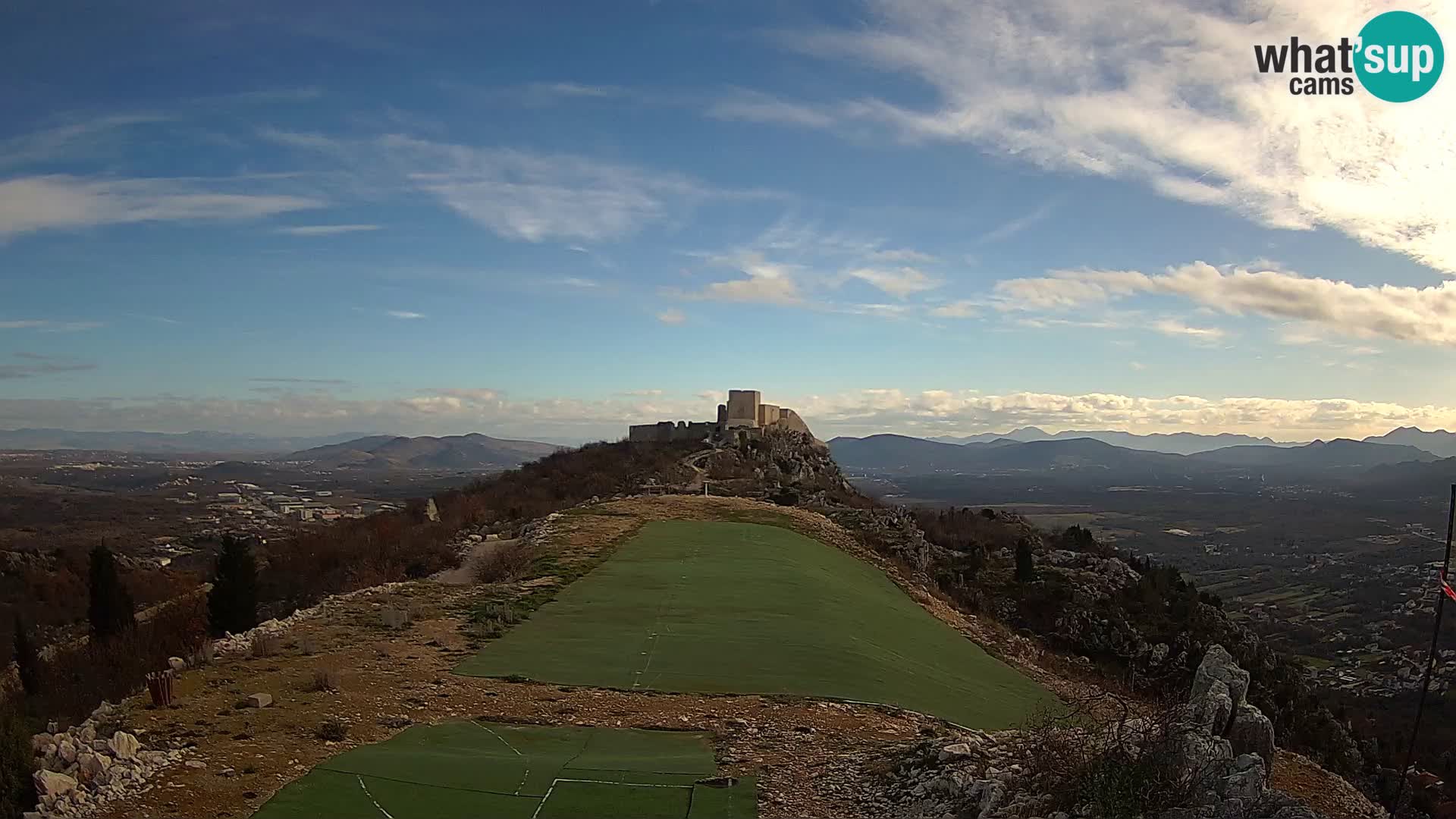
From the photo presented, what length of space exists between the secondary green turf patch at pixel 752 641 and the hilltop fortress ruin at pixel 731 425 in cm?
4033

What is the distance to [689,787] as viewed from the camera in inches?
341

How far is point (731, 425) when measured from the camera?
2603 inches

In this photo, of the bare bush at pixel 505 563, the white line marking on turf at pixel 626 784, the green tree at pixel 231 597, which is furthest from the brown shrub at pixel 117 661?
the white line marking on turf at pixel 626 784

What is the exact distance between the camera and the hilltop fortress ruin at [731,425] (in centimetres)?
6531

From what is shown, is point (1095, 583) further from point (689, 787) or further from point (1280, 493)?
point (1280, 493)

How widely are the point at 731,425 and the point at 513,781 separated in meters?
57.6

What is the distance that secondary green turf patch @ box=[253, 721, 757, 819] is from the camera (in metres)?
Answer: 7.95

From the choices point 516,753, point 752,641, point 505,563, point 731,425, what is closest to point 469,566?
point 505,563

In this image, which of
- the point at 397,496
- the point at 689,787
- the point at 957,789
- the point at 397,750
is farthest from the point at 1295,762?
the point at 397,496

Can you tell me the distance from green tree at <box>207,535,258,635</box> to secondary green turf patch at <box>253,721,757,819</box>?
972 cm

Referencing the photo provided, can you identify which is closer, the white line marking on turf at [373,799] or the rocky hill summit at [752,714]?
the rocky hill summit at [752,714]

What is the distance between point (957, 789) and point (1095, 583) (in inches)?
1277

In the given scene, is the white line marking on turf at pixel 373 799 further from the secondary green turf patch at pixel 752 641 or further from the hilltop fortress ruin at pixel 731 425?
the hilltop fortress ruin at pixel 731 425

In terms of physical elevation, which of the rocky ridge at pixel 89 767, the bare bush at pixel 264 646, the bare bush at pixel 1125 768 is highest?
the bare bush at pixel 1125 768
